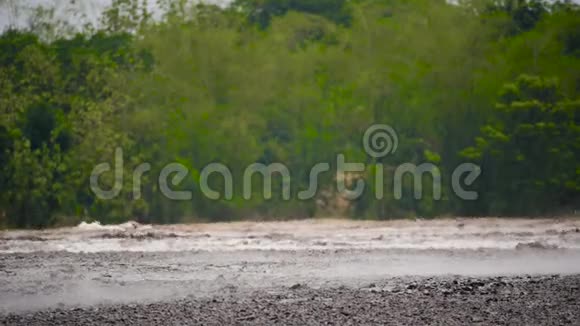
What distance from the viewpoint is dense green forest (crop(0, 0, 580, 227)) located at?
27781mm

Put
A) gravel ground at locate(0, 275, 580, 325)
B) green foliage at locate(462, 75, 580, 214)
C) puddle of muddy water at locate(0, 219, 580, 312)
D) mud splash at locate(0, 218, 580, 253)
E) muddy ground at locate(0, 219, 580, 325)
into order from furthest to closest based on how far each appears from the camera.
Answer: green foliage at locate(462, 75, 580, 214)
mud splash at locate(0, 218, 580, 253)
puddle of muddy water at locate(0, 219, 580, 312)
muddy ground at locate(0, 219, 580, 325)
gravel ground at locate(0, 275, 580, 325)

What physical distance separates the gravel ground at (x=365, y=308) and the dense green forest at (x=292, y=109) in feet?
56.6

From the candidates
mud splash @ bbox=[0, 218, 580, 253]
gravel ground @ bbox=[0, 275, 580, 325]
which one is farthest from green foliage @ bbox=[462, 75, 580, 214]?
gravel ground @ bbox=[0, 275, 580, 325]

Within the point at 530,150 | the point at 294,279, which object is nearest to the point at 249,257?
the point at 294,279

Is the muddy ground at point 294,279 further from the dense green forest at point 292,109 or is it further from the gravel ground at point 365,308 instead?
the dense green forest at point 292,109

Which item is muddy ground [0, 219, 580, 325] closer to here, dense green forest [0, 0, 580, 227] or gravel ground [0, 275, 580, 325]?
gravel ground [0, 275, 580, 325]

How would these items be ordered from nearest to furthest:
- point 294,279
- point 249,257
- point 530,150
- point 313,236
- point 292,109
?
point 294,279, point 249,257, point 313,236, point 530,150, point 292,109

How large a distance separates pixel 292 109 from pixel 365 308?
→ 2044 cm

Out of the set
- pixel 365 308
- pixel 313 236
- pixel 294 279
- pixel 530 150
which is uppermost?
pixel 530 150

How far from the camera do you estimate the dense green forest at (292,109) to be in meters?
27.8

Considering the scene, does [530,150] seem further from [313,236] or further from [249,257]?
[249,257]

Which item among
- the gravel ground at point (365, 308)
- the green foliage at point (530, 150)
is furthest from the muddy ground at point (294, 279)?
the green foliage at point (530, 150)

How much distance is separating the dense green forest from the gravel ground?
17.2 meters

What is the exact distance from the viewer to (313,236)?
21.8 meters
